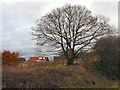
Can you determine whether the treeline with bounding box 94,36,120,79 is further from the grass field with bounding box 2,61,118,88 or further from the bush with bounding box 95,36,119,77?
the grass field with bounding box 2,61,118,88

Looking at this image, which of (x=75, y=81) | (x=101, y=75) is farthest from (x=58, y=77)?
(x=101, y=75)

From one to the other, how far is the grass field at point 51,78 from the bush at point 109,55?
1559 mm

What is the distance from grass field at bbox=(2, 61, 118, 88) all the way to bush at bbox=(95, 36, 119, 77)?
1559mm

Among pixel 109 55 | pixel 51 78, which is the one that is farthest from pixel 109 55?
pixel 51 78

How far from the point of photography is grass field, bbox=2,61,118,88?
21.2 m

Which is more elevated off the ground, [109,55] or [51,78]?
[109,55]

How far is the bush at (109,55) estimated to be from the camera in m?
28.8

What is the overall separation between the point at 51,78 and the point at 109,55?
9152mm

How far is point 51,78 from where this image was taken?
2311cm

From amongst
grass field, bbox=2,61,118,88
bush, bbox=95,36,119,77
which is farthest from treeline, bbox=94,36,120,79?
grass field, bbox=2,61,118,88

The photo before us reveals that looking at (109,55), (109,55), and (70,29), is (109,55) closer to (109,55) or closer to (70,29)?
(109,55)

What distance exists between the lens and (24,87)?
2050 centimetres

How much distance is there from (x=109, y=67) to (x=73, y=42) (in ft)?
44.5

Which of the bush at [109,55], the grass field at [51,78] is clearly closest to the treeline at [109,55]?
the bush at [109,55]
